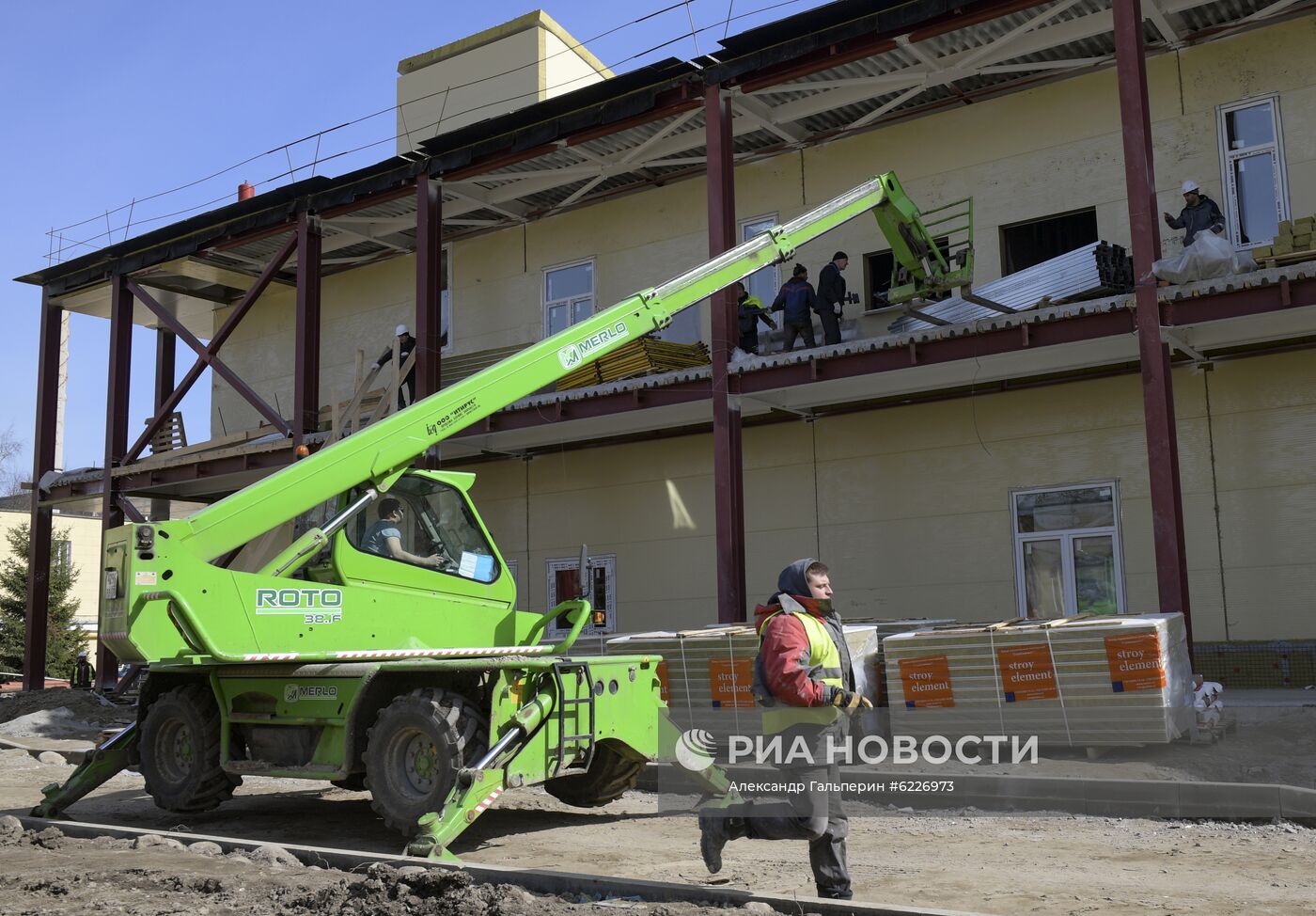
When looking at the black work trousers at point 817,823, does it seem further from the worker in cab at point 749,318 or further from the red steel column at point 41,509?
the red steel column at point 41,509

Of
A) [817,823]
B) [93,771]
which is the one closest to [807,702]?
[817,823]

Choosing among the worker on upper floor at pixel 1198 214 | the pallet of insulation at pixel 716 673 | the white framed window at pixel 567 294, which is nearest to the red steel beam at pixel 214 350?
the white framed window at pixel 567 294

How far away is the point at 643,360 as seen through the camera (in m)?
16.8

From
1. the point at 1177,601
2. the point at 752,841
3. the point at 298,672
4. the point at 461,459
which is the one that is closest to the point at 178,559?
the point at 298,672

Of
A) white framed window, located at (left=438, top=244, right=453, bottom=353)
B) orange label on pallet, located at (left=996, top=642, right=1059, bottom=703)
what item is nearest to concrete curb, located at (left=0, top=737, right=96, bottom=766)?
white framed window, located at (left=438, top=244, right=453, bottom=353)

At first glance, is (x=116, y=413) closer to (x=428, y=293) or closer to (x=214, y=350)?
(x=214, y=350)

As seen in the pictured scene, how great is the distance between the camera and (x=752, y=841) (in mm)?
8312

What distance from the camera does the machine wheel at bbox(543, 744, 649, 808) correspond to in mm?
9516

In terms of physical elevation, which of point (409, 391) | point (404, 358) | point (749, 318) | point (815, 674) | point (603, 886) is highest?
point (404, 358)

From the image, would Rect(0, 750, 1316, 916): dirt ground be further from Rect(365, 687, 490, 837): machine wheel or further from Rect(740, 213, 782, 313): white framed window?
Rect(740, 213, 782, 313): white framed window

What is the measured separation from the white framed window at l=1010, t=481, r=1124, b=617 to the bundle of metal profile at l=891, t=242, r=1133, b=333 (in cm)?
261

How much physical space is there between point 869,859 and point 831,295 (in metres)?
10.0

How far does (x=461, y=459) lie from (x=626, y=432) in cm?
373

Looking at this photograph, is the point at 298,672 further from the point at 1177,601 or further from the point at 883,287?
the point at 883,287
